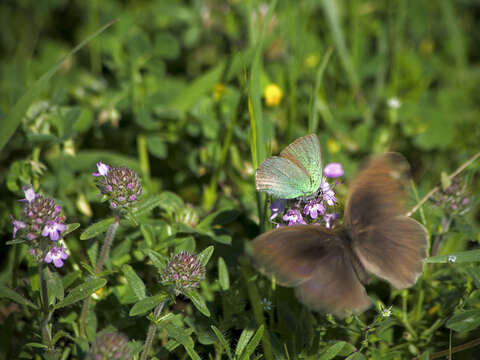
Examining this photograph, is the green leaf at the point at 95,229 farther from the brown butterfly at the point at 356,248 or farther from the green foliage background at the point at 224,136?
the brown butterfly at the point at 356,248

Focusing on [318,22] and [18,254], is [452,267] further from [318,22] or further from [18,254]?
[318,22]

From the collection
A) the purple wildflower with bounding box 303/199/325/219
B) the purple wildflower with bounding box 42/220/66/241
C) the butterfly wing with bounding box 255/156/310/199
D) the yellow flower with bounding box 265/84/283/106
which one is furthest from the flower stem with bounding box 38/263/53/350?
the yellow flower with bounding box 265/84/283/106

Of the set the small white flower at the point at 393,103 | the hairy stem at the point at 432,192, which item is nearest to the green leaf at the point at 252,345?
the hairy stem at the point at 432,192

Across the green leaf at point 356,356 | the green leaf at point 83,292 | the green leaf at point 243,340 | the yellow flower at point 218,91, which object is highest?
the yellow flower at point 218,91

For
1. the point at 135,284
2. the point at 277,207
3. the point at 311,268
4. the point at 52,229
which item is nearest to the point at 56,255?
the point at 52,229

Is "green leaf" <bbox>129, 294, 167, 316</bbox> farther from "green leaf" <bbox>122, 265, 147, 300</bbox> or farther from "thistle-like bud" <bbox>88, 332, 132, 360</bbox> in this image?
"thistle-like bud" <bbox>88, 332, 132, 360</bbox>
